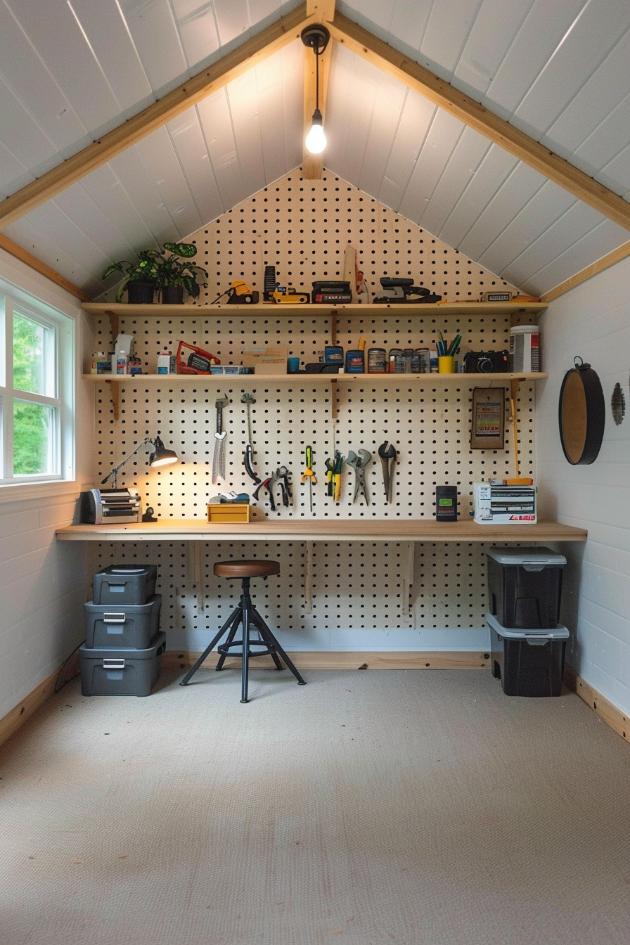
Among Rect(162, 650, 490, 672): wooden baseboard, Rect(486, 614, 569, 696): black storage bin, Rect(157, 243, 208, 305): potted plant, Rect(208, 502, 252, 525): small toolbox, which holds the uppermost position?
Rect(157, 243, 208, 305): potted plant

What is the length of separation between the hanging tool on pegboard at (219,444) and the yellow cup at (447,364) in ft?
4.29

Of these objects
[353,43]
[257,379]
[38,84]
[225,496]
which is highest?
[353,43]

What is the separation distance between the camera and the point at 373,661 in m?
3.84

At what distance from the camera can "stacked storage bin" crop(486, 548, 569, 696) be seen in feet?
10.8

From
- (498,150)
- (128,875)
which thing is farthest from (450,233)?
(128,875)

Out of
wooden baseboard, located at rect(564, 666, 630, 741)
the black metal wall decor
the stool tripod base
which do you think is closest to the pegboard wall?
the stool tripod base

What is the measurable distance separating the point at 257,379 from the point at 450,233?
4.70ft

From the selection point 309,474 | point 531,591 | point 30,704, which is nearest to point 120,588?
point 30,704

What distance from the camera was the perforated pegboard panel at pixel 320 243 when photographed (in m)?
3.86

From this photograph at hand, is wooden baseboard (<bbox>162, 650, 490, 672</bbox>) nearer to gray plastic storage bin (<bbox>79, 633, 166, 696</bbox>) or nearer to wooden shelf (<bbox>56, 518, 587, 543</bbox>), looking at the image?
gray plastic storage bin (<bbox>79, 633, 166, 696</bbox>)

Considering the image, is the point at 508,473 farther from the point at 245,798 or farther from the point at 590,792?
the point at 245,798

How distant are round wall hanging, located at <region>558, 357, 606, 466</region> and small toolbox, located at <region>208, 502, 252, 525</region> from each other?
1.81 m

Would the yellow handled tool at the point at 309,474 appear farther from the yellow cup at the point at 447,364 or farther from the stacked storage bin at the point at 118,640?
the stacked storage bin at the point at 118,640

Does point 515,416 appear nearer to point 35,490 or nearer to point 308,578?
point 308,578
